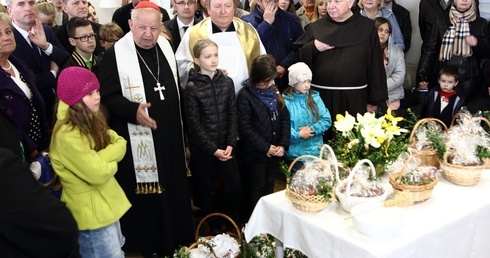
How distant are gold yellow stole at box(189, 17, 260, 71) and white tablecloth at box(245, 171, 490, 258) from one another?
58.7 inches

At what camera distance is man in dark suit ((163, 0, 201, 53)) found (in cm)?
435

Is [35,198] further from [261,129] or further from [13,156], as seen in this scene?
[261,129]

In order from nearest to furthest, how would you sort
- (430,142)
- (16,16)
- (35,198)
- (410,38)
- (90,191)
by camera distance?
(35,198), (90,191), (430,142), (16,16), (410,38)

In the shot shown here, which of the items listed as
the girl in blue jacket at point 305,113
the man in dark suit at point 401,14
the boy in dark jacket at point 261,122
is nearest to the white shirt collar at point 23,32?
the boy in dark jacket at point 261,122

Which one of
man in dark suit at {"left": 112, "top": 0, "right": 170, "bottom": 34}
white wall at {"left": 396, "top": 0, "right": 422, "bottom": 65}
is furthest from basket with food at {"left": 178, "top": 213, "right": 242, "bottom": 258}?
white wall at {"left": 396, "top": 0, "right": 422, "bottom": 65}

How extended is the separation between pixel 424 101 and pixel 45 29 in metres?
3.74

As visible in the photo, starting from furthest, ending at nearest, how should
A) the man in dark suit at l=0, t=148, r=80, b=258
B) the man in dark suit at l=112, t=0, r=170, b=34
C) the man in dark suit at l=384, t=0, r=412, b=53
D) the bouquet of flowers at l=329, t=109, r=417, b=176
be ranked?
the man in dark suit at l=384, t=0, r=412, b=53
the man in dark suit at l=112, t=0, r=170, b=34
the bouquet of flowers at l=329, t=109, r=417, b=176
the man in dark suit at l=0, t=148, r=80, b=258

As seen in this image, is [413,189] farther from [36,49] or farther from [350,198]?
[36,49]

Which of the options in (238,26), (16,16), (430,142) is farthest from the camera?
(238,26)

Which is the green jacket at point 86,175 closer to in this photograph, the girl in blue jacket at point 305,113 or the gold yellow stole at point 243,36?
the gold yellow stole at point 243,36

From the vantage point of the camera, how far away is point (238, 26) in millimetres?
3928

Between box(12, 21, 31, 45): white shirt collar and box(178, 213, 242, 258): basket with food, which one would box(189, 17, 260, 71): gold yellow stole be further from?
box(178, 213, 242, 258): basket with food

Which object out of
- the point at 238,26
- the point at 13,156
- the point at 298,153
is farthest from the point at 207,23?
the point at 13,156

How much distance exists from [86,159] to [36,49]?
1.60m
